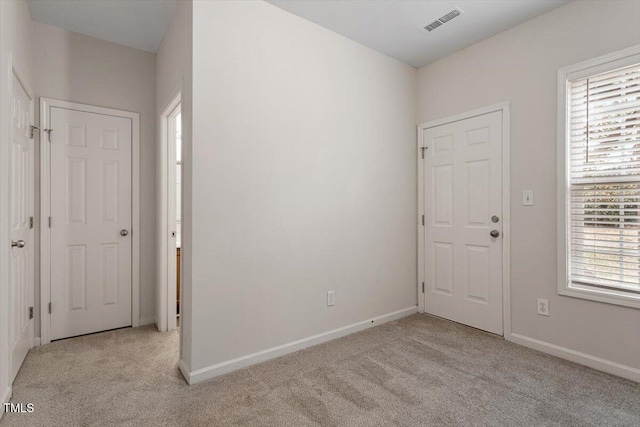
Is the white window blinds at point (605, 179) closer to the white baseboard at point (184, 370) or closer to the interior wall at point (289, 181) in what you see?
the interior wall at point (289, 181)

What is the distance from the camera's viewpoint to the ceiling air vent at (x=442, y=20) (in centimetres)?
247

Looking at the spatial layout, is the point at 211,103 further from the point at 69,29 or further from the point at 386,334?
the point at 386,334

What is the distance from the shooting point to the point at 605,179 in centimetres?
223

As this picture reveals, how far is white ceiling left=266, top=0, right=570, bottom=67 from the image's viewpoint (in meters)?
2.38

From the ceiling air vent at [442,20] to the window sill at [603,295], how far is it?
230 cm

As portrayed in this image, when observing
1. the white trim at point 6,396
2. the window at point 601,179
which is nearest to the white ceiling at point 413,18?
the window at point 601,179

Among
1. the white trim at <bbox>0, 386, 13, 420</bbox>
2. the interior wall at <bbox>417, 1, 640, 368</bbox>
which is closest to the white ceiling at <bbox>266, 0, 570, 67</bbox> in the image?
the interior wall at <bbox>417, 1, 640, 368</bbox>

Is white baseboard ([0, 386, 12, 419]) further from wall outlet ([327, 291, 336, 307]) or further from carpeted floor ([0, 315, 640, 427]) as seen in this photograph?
wall outlet ([327, 291, 336, 307])

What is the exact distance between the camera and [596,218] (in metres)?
2.28

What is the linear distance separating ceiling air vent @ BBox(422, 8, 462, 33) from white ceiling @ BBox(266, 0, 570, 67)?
4 cm

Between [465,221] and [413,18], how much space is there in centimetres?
187

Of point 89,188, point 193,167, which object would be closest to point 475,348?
point 193,167

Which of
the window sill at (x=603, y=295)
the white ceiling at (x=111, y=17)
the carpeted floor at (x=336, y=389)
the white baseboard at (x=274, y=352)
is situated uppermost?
the white ceiling at (x=111, y=17)

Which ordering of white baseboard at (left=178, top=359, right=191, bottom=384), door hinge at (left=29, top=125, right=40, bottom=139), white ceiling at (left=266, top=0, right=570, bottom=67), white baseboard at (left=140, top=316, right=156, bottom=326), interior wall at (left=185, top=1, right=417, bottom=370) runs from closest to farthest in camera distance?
1. white baseboard at (left=178, top=359, right=191, bottom=384)
2. interior wall at (left=185, top=1, right=417, bottom=370)
3. white ceiling at (left=266, top=0, right=570, bottom=67)
4. door hinge at (left=29, top=125, right=40, bottom=139)
5. white baseboard at (left=140, top=316, right=156, bottom=326)
